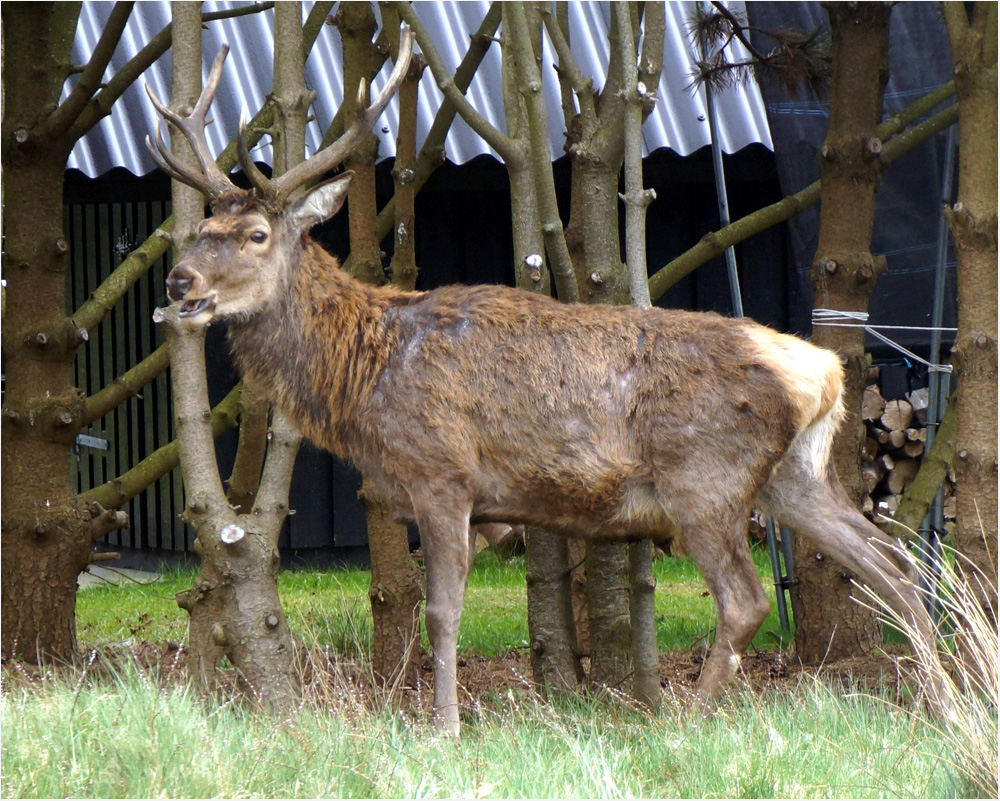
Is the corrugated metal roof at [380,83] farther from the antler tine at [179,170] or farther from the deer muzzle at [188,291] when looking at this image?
the deer muzzle at [188,291]

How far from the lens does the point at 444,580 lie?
15.7 ft

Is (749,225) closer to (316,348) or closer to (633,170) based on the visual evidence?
(633,170)

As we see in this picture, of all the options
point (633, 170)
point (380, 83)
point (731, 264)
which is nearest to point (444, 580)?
point (633, 170)

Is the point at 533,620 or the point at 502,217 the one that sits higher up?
the point at 502,217

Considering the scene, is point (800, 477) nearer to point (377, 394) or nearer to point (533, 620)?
point (533, 620)

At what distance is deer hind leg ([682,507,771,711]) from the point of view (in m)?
4.73

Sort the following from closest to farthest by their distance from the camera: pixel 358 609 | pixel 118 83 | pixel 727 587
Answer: pixel 727 587 → pixel 118 83 → pixel 358 609

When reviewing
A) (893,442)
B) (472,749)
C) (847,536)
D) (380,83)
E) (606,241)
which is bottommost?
(472,749)

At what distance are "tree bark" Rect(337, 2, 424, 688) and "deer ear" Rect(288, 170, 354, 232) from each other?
101 cm

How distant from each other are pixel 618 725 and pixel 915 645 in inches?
42.9

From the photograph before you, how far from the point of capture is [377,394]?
16.0 ft

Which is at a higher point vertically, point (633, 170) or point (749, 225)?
point (633, 170)

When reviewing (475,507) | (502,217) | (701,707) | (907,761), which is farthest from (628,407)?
(502,217)

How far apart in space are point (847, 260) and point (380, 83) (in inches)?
175
